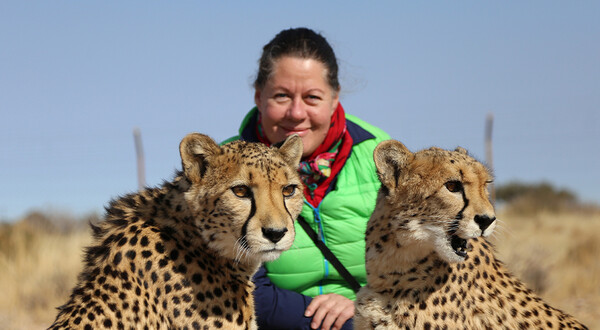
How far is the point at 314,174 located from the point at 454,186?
35.1 inches

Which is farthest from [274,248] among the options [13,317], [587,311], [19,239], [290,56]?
[19,239]

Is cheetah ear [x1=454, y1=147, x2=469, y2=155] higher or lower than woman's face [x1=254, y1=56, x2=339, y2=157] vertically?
lower

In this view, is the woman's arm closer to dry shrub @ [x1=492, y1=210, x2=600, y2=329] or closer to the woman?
the woman

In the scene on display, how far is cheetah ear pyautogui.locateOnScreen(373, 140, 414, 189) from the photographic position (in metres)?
2.44

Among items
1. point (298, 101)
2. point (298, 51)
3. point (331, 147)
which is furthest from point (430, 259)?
point (298, 51)

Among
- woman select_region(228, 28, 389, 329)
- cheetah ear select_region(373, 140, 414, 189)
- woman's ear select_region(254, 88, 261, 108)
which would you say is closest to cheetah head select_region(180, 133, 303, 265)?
cheetah ear select_region(373, 140, 414, 189)

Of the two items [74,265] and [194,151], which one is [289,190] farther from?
[74,265]

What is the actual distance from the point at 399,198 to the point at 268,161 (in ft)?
1.62

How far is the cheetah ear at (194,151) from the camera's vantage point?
2.28m

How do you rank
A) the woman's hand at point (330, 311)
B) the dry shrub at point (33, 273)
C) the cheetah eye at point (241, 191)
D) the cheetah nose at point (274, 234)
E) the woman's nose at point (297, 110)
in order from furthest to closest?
1. the dry shrub at point (33, 273)
2. the woman's nose at point (297, 110)
3. the woman's hand at point (330, 311)
4. the cheetah eye at point (241, 191)
5. the cheetah nose at point (274, 234)

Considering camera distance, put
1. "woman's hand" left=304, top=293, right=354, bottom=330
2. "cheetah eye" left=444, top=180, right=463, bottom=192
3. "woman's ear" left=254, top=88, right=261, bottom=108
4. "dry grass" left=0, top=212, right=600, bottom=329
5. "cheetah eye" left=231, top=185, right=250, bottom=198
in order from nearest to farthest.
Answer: "cheetah eye" left=231, top=185, right=250, bottom=198 < "cheetah eye" left=444, top=180, right=463, bottom=192 < "woman's hand" left=304, top=293, right=354, bottom=330 < "woman's ear" left=254, top=88, right=261, bottom=108 < "dry grass" left=0, top=212, right=600, bottom=329

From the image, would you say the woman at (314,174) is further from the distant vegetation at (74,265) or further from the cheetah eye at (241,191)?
the distant vegetation at (74,265)

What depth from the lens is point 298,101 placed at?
10.3 ft

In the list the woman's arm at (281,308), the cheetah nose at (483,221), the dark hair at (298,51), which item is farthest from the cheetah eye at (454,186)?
the dark hair at (298,51)
